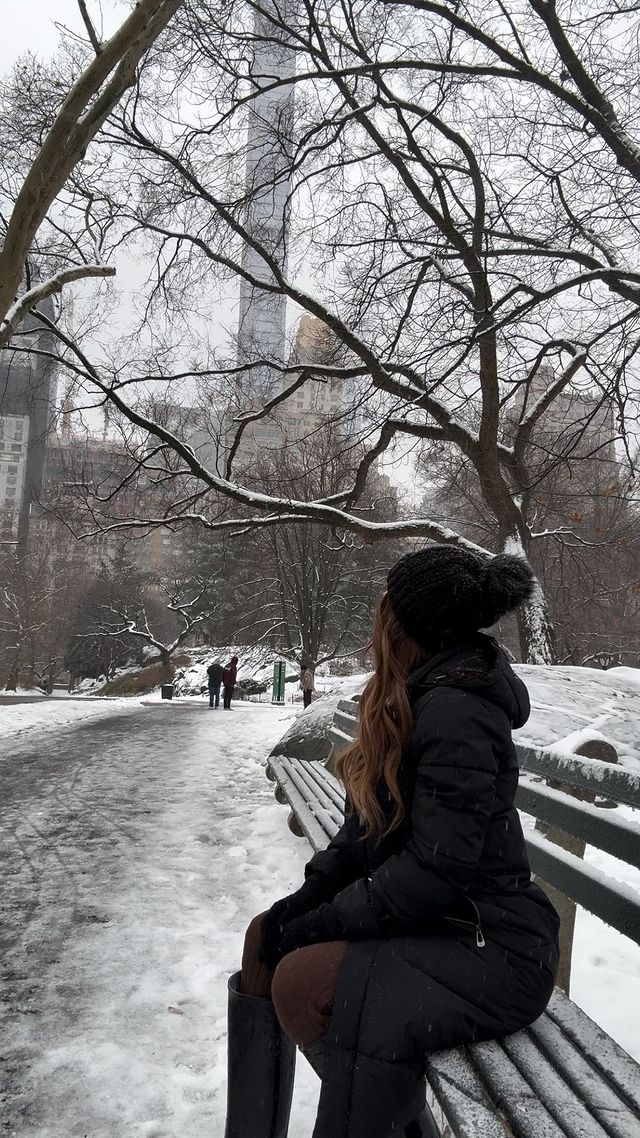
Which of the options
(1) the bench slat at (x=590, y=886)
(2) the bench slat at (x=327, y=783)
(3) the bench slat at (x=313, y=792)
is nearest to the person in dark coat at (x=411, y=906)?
(1) the bench slat at (x=590, y=886)

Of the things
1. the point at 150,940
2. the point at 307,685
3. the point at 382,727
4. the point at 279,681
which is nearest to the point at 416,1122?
the point at 382,727

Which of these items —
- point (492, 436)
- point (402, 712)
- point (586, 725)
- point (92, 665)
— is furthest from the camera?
point (92, 665)

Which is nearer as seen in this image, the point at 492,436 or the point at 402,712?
the point at 402,712

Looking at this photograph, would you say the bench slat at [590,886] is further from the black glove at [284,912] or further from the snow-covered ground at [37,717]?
the snow-covered ground at [37,717]

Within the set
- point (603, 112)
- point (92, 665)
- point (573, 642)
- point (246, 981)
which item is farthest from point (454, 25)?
point (92, 665)

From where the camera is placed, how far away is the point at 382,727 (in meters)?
2.01

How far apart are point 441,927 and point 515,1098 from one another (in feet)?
1.17

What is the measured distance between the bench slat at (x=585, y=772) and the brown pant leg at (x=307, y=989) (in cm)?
108

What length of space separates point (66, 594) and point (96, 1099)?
47444mm

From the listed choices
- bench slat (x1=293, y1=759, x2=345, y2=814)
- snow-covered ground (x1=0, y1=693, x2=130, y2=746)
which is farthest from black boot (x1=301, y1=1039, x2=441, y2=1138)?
snow-covered ground (x1=0, y1=693, x2=130, y2=746)

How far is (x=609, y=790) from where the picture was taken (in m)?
2.52

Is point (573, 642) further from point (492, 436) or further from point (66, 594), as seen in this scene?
point (66, 594)

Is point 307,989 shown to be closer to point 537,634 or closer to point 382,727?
point 382,727

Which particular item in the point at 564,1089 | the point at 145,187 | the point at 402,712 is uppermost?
the point at 145,187
